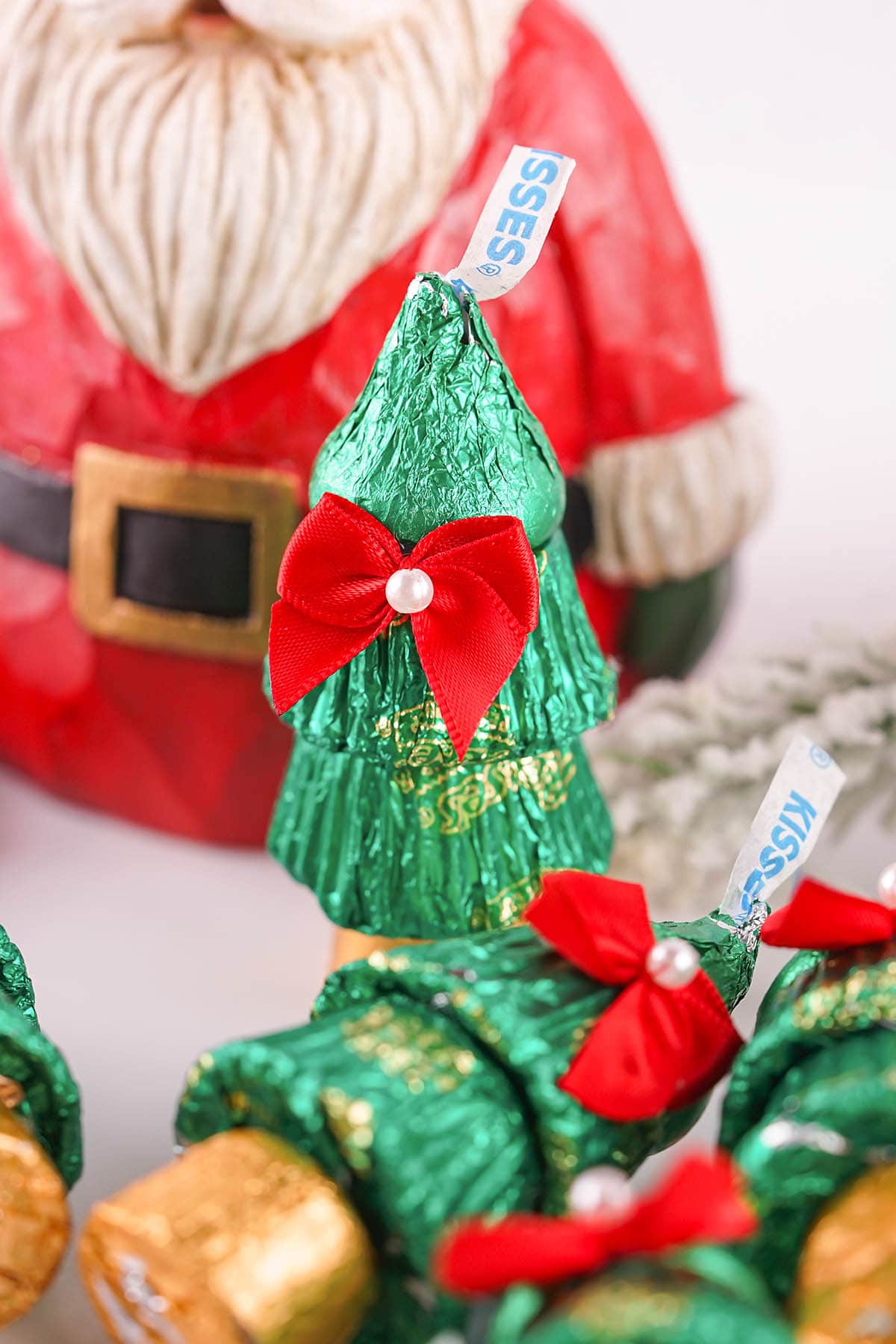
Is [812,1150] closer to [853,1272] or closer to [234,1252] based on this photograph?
[853,1272]

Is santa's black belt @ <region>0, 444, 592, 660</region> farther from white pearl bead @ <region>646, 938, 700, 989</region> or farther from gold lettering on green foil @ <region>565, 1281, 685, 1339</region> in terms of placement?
gold lettering on green foil @ <region>565, 1281, 685, 1339</region>

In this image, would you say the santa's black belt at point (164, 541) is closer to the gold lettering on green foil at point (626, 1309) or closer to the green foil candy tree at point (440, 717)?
the green foil candy tree at point (440, 717)

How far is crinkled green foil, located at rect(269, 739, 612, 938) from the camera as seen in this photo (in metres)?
0.79

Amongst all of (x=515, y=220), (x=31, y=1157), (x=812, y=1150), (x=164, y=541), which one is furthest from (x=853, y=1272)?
(x=164, y=541)

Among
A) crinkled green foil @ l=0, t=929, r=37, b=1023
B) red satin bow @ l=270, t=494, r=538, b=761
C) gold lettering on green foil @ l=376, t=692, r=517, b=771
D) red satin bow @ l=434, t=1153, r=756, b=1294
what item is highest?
red satin bow @ l=270, t=494, r=538, b=761

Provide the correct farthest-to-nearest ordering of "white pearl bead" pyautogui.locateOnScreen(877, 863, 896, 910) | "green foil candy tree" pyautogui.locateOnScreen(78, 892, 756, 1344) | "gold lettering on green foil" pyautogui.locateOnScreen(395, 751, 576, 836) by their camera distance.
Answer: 1. "gold lettering on green foil" pyautogui.locateOnScreen(395, 751, 576, 836)
2. "white pearl bead" pyautogui.locateOnScreen(877, 863, 896, 910)
3. "green foil candy tree" pyautogui.locateOnScreen(78, 892, 756, 1344)

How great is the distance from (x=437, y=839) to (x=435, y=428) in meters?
0.21

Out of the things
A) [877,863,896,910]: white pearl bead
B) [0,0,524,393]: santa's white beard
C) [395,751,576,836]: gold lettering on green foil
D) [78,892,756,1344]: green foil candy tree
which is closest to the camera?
[78,892,756,1344]: green foil candy tree

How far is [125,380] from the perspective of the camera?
0.96 m

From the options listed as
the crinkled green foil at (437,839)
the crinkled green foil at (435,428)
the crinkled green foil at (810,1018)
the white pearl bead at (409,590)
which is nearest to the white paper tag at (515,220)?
the crinkled green foil at (435,428)

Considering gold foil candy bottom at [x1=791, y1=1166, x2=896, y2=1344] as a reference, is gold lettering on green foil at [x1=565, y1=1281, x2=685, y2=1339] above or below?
above

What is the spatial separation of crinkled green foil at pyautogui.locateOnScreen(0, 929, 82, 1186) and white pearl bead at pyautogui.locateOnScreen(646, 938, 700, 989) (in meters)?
0.25

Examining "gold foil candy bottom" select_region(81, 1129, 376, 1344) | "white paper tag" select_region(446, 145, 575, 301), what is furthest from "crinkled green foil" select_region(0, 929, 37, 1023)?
"white paper tag" select_region(446, 145, 575, 301)

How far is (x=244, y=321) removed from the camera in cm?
92
